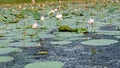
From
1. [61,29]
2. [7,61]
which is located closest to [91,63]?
[7,61]

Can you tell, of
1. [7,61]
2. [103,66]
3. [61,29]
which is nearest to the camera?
[103,66]

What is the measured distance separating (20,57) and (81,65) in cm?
63

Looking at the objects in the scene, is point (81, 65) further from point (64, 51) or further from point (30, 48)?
point (30, 48)

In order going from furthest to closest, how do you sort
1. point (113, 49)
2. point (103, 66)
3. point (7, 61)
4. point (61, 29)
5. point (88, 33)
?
point (61, 29) → point (88, 33) → point (113, 49) → point (7, 61) → point (103, 66)

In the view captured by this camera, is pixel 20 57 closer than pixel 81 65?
No

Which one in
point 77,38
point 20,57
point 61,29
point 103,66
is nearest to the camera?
point 103,66

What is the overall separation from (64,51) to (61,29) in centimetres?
132

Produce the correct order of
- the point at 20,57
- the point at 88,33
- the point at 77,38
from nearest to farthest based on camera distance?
the point at 20,57
the point at 77,38
the point at 88,33

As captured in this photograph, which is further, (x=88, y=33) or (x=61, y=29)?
(x=61, y=29)

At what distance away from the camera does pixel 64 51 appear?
119 inches

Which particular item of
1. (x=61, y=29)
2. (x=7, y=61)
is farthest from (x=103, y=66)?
(x=61, y=29)

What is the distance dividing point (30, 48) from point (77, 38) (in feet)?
2.10

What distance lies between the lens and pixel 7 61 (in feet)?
8.50

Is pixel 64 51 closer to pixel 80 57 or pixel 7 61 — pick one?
pixel 80 57
